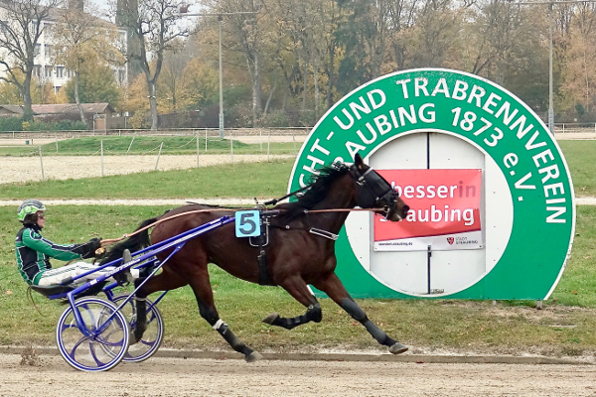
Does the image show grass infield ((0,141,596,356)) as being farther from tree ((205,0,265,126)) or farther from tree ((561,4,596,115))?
tree ((561,4,596,115))

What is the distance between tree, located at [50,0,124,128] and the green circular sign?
53861 mm

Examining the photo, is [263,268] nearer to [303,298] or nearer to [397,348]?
[303,298]

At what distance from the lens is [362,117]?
342 inches

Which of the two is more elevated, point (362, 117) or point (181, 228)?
point (362, 117)

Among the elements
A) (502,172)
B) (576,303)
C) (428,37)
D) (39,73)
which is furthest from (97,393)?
(39,73)

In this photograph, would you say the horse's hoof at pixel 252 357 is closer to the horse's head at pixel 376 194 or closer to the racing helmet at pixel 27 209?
the horse's head at pixel 376 194

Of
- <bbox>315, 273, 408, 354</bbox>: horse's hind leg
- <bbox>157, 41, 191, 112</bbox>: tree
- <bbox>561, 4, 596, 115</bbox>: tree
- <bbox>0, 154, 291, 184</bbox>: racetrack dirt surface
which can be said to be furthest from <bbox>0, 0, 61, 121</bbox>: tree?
<bbox>315, 273, 408, 354</bbox>: horse's hind leg

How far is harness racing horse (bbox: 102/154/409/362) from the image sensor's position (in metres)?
6.66

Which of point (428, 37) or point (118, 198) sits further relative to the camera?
point (428, 37)

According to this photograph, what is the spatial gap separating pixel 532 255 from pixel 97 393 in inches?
192

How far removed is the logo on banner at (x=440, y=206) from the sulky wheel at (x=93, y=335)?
3.33 m

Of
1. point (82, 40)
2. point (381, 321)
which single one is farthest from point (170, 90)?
point (381, 321)

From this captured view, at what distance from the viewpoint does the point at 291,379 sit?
6297 millimetres

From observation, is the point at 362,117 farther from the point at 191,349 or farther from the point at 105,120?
the point at 105,120
